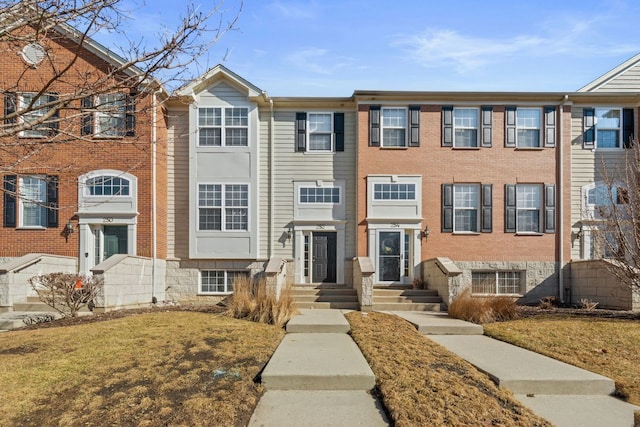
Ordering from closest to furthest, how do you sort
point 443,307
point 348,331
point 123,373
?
1. point 123,373
2. point 348,331
3. point 443,307

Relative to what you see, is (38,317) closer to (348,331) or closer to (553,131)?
(348,331)

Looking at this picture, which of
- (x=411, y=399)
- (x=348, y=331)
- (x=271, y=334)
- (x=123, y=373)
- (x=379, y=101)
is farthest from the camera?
(x=379, y=101)

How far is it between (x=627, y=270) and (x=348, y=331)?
23.6ft

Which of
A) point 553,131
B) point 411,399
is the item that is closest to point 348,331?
point 411,399

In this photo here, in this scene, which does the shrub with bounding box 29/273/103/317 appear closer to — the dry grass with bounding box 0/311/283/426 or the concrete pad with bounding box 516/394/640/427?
the dry grass with bounding box 0/311/283/426

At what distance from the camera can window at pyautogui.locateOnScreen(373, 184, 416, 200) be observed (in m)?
16.2

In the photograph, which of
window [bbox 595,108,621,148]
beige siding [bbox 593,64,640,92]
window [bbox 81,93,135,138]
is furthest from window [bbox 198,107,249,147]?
beige siding [bbox 593,64,640,92]

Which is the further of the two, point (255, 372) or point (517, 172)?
point (517, 172)

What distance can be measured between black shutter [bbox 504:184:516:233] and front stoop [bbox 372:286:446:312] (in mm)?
3727

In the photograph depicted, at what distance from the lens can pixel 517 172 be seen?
16.4 metres

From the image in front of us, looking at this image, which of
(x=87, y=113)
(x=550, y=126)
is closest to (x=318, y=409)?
(x=87, y=113)

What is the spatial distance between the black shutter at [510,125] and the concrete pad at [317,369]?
36.8 feet

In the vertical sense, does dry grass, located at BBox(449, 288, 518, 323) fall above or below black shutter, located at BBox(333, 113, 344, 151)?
below

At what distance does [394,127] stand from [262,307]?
27.8 feet
